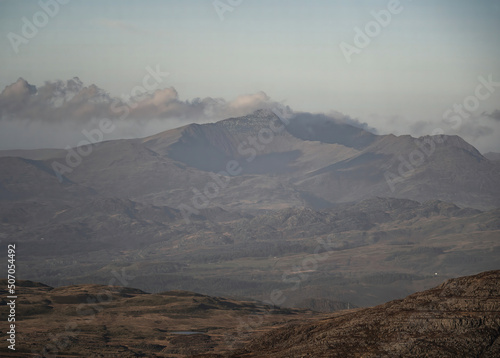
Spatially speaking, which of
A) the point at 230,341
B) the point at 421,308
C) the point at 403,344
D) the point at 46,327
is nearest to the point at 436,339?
the point at 403,344

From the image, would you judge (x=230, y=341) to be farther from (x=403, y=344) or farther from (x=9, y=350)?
(x=403, y=344)

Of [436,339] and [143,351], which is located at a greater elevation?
[436,339]

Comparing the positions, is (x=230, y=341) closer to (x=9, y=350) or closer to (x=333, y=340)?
(x=9, y=350)

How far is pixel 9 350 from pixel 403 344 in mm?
102015

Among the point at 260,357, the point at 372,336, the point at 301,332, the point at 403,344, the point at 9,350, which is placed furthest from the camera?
the point at 9,350

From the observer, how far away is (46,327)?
19950cm

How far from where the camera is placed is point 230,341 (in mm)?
184500

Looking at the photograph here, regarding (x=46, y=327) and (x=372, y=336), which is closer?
(x=372, y=336)

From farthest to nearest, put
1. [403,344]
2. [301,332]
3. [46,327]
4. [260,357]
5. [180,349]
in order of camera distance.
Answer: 1. [46,327]
2. [180,349]
3. [301,332]
4. [260,357]
5. [403,344]

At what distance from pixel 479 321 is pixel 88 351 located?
107m

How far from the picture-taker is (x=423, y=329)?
96.8 m

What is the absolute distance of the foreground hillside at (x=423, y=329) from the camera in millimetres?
91131

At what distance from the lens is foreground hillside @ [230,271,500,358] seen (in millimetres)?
91131

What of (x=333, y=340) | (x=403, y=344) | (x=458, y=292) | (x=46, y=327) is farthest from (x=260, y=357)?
(x=46, y=327)
